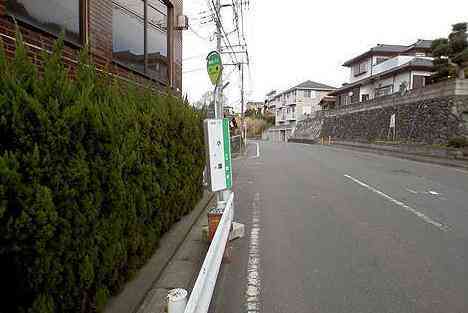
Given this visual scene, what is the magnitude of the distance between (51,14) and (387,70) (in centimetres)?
3688

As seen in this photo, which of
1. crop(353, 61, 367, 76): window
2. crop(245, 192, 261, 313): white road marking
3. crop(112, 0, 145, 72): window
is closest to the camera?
crop(245, 192, 261, 313): white road marking

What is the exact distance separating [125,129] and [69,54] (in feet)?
7.63

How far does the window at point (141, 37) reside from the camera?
20.7ft

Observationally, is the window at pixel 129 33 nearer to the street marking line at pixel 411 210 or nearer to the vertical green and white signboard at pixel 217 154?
the vertical green and white signboard at pixel 217 154

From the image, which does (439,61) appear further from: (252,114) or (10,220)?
(252,114)

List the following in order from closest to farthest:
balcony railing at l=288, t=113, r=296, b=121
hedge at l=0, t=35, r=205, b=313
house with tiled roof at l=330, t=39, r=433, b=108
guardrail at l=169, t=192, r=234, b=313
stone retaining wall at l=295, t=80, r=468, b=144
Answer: hedge at l=0, t=35, r=205, b=313
guardrail at l=169, t=192, r=234, b=313
stone retaining wall at l=295, t=80, r=468, b=144
house with tiled roof at l=330, t=39, r=433, b=108
balcony railing at l=288, t=113, r=296, b=121

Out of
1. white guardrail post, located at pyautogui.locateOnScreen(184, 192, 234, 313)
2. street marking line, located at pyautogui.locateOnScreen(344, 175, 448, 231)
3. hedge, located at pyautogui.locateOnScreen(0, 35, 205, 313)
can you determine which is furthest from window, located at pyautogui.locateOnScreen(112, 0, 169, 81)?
street marking line, located at pyautogui.locateOnScreen(344, 175, 448, 231)

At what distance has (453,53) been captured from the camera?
23.0m

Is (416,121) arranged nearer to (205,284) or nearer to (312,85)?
(205,284)

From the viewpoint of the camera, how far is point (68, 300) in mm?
2295

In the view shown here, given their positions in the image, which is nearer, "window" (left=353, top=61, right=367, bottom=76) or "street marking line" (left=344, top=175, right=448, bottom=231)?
"street marking line" (left=344, top=175, right=448, bottom=231)

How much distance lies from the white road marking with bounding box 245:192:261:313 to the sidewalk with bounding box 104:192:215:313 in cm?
65

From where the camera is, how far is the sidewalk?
3.12 m

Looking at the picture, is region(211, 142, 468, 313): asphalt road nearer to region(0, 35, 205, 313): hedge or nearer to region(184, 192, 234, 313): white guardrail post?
region(184, 192, 234, 313): white guardrail post
